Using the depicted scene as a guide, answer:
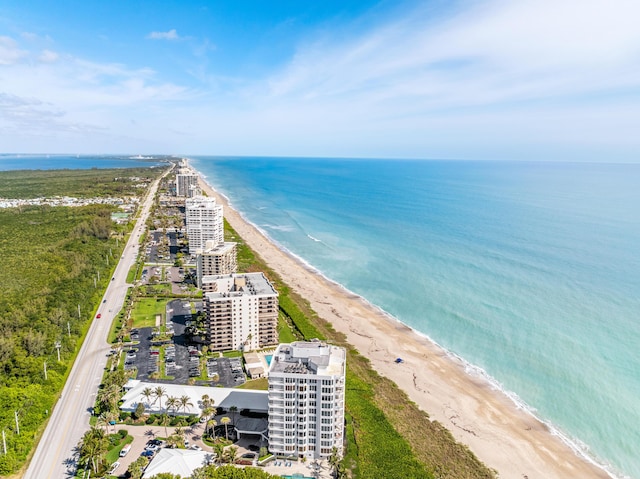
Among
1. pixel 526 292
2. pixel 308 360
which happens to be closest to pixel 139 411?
pixel 308 360

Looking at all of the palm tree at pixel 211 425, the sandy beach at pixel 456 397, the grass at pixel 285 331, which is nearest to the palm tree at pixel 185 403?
the palm tree at pixel 211 425

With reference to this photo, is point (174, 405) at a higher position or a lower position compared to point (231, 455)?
lower

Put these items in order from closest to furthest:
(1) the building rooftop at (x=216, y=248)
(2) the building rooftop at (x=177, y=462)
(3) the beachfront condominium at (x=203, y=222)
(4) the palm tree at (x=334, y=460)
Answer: (2) the building rooftop at (x=177, y=462) < (4) the palm tree at (x=334, y=460) < (1) the building rooftop at (x=216, y=248) < (3) the beachfront condominium at (x=203, y=222)

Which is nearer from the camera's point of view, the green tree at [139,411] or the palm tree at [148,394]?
the green tree at [139,411]

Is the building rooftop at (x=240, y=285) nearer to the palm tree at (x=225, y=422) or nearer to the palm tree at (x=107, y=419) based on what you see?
the palm tree at (x=107, y=419)

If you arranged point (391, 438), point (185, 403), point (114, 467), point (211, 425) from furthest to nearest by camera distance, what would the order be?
point (185, 403)
point (391, 438)
point (211, 425)
point (114, 467)

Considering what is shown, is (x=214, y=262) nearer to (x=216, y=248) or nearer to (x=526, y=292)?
(x=216, y=248)

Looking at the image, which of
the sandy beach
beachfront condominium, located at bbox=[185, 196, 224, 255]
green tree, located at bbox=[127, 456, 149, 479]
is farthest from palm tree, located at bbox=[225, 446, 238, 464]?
beachfront condominium, located at bbox=[185, 196, 224, 255]

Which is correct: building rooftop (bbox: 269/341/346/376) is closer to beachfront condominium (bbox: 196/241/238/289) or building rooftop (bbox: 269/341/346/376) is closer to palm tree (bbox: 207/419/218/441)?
palm tree (bbox: 207/419/218/441)
